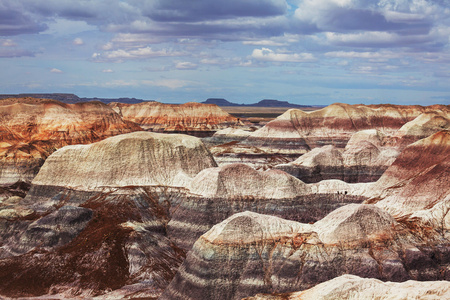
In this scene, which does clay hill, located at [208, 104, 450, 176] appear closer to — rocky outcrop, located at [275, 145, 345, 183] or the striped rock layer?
rocky outcrop, located at [275, 145, 345, 183]

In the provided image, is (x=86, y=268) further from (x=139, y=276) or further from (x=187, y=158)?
(x=187, y=158)

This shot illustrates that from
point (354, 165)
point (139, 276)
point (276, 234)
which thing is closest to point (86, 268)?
point (139, 276)

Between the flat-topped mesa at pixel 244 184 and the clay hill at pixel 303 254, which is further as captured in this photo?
the flat-topped mesa at pixel 244 184

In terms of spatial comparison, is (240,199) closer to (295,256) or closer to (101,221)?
(101,221)

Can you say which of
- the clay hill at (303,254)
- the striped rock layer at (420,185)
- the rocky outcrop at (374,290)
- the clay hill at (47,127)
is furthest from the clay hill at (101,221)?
the clay hill at (47,127)

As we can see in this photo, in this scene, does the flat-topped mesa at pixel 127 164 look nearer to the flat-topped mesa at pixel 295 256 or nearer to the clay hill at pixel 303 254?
the clay hill at pixel 303 254

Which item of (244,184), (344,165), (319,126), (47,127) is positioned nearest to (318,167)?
(344,165)

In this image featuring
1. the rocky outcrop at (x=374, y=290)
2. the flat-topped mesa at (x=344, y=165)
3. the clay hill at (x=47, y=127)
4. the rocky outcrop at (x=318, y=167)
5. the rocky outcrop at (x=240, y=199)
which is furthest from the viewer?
the clay hill at (x=47, y=127)

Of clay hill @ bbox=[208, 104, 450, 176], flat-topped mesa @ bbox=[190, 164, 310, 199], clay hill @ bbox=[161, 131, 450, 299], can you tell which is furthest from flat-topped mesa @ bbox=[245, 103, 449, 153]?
clay hill @ bbox=[161, 131, 450, 299]
